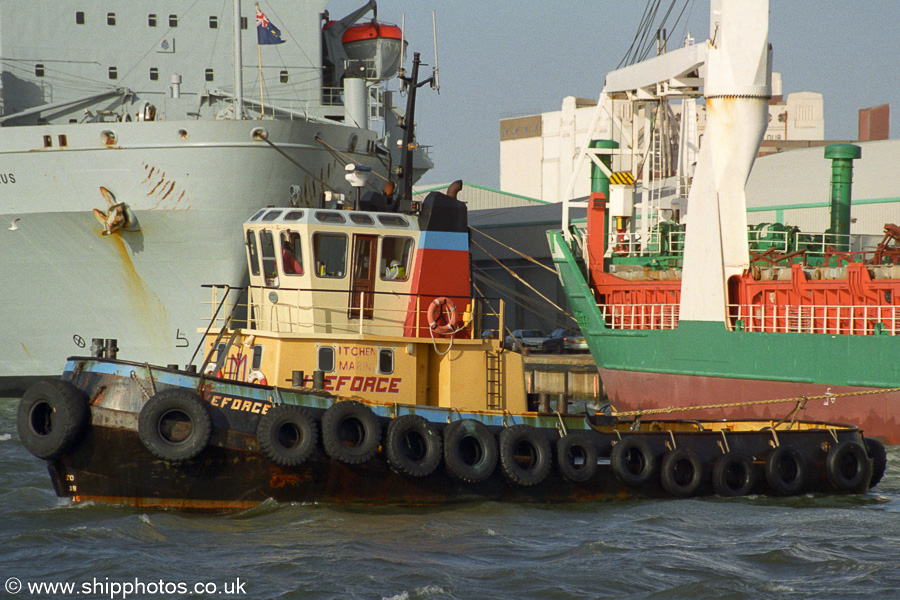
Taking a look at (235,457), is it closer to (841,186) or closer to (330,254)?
(330,254)

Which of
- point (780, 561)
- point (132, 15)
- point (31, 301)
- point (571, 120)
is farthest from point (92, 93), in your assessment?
point (571, 120)

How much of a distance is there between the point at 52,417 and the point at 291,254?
3.50 meters

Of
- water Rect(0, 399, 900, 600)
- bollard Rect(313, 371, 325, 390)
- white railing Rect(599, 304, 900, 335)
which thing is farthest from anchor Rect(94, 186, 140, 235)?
white railing Rect(599, 304, 900, 335)

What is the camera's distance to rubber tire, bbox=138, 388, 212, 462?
10.9 m

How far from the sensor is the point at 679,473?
1330 cm

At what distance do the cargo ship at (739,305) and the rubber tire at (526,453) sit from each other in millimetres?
7295

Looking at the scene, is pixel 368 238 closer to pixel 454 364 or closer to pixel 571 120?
pixel 454 364

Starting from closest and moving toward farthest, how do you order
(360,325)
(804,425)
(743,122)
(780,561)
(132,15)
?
(780,561) → (360,325) → (804,425) → (743,122) → (132,15)

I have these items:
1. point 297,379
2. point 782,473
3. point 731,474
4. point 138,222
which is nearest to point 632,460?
point 731,474

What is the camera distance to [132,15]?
1031 inches

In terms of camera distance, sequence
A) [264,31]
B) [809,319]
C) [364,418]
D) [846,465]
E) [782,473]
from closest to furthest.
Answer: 1. [364,418]
2. [782,473]
3. [846,465]
4. [809,319]
5. [264,31]

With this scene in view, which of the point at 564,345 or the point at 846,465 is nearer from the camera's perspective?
the point at 846,465

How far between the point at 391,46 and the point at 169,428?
788 inches

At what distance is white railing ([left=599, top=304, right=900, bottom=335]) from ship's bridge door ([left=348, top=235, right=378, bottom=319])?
10037 mm
